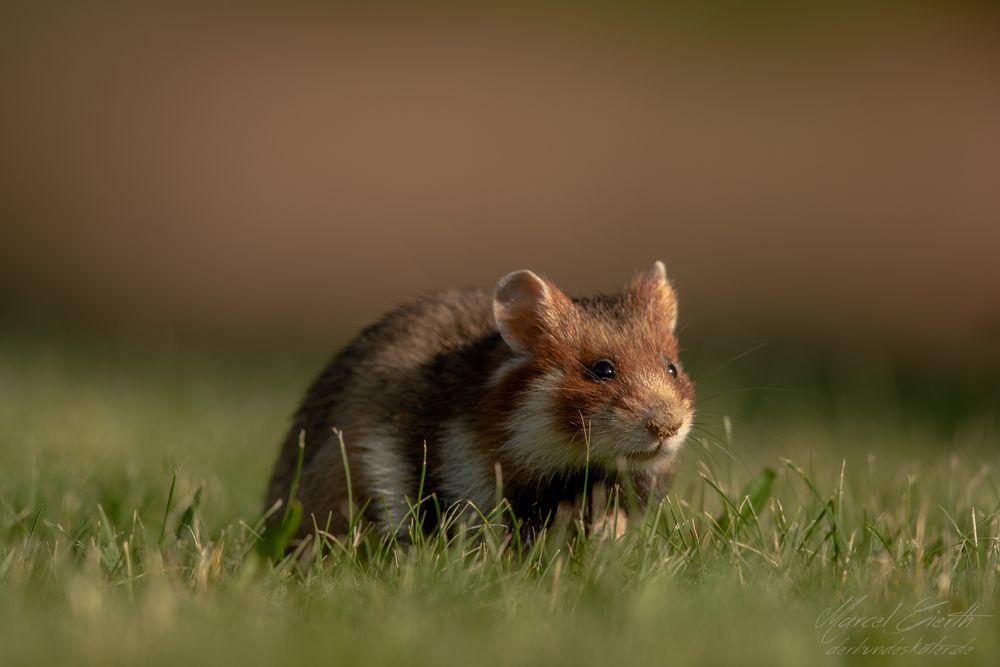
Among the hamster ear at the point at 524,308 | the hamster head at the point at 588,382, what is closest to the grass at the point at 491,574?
the hamster head at the point at 588,382

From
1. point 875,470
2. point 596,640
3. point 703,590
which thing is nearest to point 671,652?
point 596,640

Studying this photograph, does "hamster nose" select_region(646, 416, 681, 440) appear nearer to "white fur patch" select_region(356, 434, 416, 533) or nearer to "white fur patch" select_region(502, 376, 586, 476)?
"white fur patch" select_region(502, 376, 586, 476)

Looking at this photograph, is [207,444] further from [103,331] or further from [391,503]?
[103,331]

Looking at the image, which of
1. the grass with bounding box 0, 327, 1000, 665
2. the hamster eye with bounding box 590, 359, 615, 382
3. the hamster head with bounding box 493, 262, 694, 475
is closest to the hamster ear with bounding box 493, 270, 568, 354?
the hamster head with bounding box 493, 262, 694, 475

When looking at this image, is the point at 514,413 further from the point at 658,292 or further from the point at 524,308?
the point at 658,292

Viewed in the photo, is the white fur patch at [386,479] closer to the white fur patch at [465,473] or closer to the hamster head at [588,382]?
the white fur patch at [465,473]

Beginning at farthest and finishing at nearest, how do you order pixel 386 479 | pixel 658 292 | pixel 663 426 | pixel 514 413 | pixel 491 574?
pixel 658 292
pixel 386 479
pixel 514 413
pixel 663 426
pixel 491 574

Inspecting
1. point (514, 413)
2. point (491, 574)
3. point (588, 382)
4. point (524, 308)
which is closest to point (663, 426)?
point (588, 382)

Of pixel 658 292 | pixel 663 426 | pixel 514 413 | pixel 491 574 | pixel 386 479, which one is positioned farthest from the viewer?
pixel 658 292
